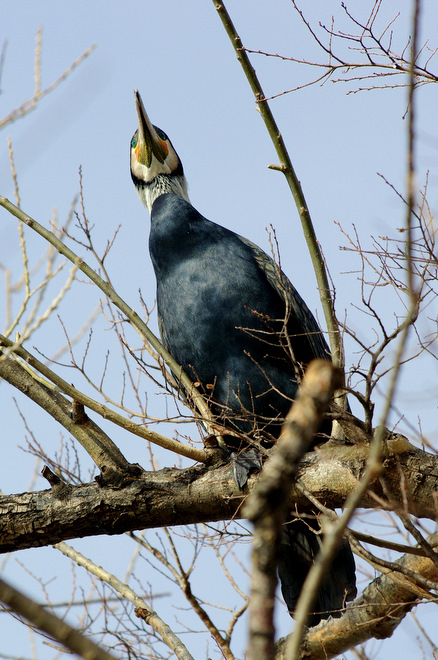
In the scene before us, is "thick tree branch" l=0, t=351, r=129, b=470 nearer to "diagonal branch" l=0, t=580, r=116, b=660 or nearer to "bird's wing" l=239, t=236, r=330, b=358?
"bird's wing" l=239, t=236, r=330, b=358

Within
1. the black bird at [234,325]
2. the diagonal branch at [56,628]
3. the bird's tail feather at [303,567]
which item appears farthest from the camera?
the black bird at [234,325]

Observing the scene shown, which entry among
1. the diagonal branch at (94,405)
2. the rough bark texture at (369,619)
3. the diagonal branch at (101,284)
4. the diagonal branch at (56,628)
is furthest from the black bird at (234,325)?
the diagonal branch at (56,628)

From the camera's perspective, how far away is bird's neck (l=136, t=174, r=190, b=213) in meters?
5.48

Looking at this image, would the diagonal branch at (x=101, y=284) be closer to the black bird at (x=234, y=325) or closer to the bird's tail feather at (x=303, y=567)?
the black bird at (x=234, y=325)

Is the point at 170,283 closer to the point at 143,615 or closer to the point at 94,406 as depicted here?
the point at 94,406

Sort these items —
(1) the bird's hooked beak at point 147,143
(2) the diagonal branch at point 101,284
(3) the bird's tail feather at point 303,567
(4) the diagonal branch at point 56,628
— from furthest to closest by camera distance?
(1) the bird's hooked beak at point 147,143, (3) the bird's tail feather at point 303,567, (2) the diagonal branch at point 101,284, (4) the diagonal branch at point 56,628

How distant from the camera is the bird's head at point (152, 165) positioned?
5.47 m

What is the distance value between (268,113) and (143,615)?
8.23 ft

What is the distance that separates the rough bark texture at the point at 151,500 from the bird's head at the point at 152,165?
108 inches

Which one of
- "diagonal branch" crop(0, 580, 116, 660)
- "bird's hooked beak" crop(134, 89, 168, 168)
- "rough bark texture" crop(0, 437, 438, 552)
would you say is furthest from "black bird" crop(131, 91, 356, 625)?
"diagonal branch" crop(0, 580, 116, 660)

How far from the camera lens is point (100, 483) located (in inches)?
126

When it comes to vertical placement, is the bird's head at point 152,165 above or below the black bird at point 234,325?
above

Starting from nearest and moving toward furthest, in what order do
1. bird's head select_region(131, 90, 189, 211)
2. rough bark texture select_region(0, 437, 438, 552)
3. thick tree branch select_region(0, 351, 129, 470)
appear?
1. rough bark texture select_region(0, 437, 438, 552)
2. thick tree branch select_region(0, 351, 129, 470)
3. bird's head select_region(131, 90, 189, 211)

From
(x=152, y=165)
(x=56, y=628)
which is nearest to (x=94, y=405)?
(x=56, y=628)
